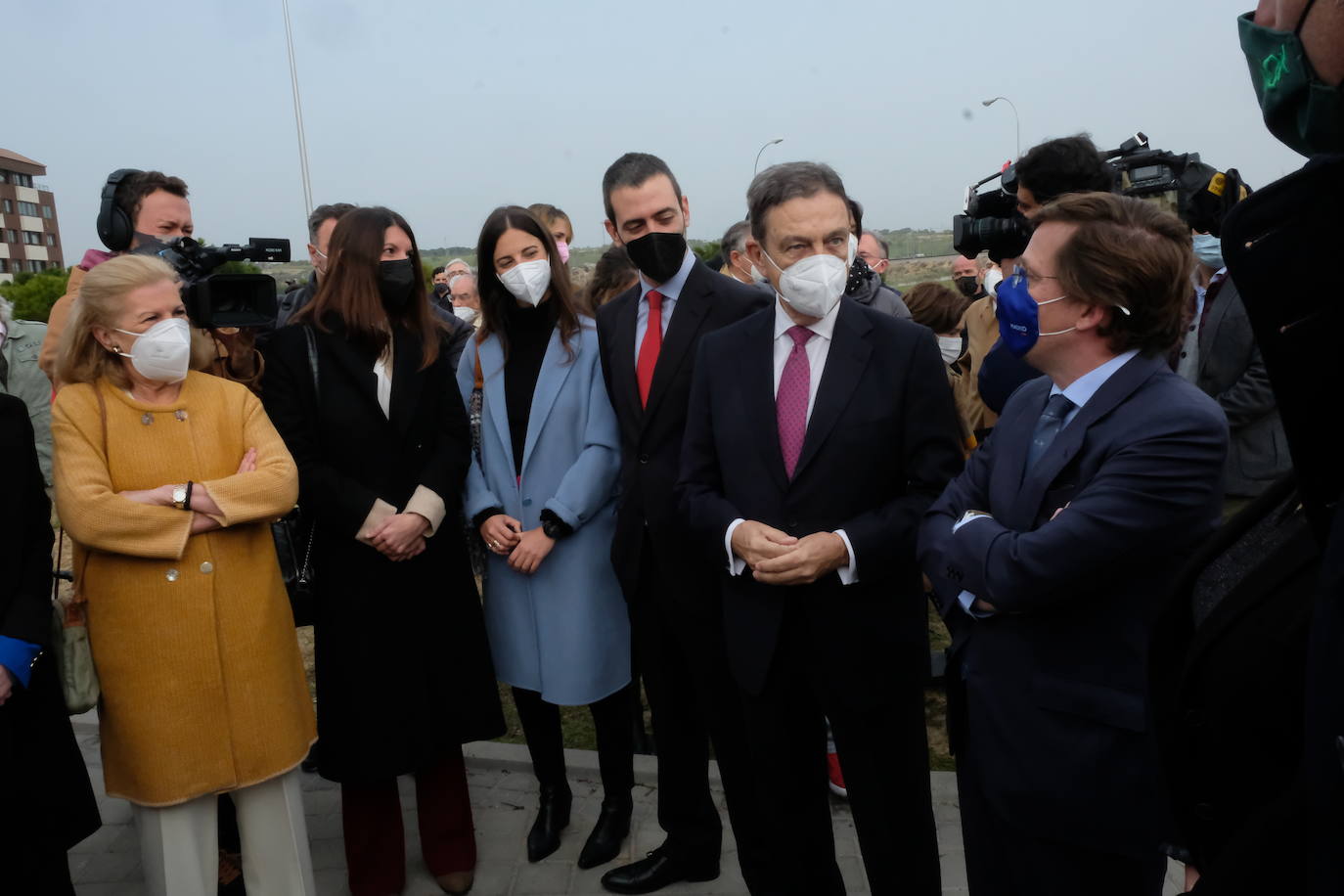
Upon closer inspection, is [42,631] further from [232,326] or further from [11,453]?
[232,326]

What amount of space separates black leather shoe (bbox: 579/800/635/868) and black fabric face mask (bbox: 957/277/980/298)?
20.7 ft

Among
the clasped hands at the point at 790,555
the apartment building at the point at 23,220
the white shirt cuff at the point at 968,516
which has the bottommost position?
the clasped hands at the point at 790,555

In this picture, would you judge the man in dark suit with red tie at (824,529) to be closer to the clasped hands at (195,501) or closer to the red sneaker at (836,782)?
the red sneaker at (836,782)

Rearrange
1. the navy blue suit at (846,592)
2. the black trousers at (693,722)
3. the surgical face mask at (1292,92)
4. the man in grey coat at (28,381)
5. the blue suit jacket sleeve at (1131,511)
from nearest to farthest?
the surgical face mask at (1292,92), the blue suit jacket sleeve at (1131,511), the navy blue suit at (846,592), the black trousers at (693,722), the man in grey coat at (28,381)

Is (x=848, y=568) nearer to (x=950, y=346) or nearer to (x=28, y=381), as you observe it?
(x=950, y=346)

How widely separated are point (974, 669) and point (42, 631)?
256cm

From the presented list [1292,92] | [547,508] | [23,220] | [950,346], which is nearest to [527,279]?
[547,508]

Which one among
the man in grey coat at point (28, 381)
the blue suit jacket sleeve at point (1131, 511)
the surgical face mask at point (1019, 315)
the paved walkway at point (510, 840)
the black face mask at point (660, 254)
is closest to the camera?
the blue suit jacket sleeve at point (1131, 511)

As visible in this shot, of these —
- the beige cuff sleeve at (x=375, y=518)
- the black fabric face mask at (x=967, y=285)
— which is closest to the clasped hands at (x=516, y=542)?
the beige cuff sleeve at (x=375, y=518)

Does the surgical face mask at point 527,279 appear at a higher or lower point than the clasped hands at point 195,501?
higher

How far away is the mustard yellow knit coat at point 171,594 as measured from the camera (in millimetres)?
3029

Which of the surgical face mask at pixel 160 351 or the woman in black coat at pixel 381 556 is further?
the woman in black coat at pixel 381 556

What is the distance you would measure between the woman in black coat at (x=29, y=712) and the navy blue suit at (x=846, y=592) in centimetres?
193

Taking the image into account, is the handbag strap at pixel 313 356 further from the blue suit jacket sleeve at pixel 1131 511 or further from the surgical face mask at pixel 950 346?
the surgical face mask at pixel 950 346
